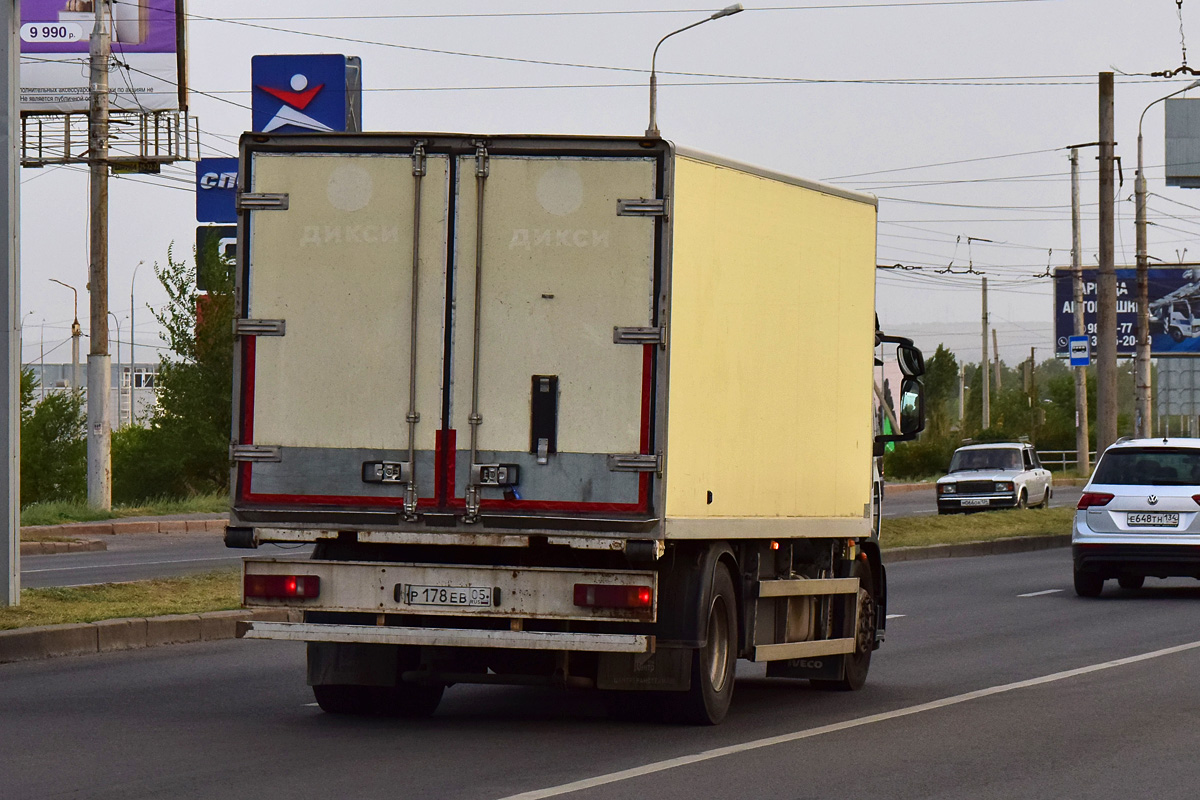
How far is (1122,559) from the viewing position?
19.8m

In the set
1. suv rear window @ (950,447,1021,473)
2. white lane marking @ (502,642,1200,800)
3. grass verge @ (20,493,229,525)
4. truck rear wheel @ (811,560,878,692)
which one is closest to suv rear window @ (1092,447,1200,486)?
white lane marking @ (502,642,1200,800)

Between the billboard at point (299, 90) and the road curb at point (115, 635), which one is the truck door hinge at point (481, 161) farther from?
the billboard at point (299, 90)

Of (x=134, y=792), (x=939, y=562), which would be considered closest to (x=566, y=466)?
(x=134, y=792)

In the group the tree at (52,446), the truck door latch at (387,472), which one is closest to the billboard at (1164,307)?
the tree at (52,446)

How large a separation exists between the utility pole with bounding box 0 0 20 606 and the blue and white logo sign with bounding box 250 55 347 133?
2708 cm

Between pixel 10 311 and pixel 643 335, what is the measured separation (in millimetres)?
6886

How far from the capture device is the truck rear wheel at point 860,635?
11.8 m

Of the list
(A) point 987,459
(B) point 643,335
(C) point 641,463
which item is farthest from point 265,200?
(A) point 987,459

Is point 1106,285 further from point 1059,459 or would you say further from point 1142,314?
point 1059,459

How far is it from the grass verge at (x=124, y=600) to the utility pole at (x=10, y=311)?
1.39ft

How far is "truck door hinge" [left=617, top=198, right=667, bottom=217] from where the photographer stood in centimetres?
909

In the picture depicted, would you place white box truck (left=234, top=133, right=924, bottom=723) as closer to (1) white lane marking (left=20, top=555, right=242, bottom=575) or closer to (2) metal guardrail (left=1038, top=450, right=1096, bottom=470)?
(1) white lane marking (left=20, top=555, right=242, bottom=575)

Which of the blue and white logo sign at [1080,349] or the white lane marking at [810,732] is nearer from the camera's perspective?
the white lane marking at [810,732]

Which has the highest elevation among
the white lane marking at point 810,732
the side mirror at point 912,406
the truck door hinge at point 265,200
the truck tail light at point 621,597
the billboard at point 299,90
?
the billboard at point 299,90
